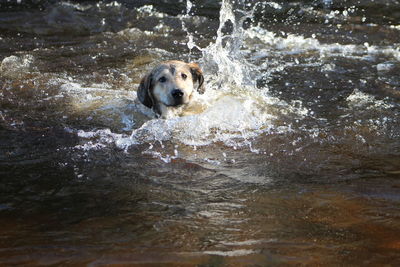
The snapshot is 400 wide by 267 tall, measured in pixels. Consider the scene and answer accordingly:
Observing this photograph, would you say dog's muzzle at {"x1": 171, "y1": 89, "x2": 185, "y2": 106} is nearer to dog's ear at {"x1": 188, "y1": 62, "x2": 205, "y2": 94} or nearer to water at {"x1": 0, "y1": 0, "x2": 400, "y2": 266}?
water at {"x1": 0, "y1": 0, "x2": 400, "y2": 266}

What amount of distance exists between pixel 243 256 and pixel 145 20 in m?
8.57

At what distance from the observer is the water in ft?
11.5

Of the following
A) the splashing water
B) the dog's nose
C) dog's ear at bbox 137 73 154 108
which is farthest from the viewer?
dog's ear at bbox 137 73 154 108

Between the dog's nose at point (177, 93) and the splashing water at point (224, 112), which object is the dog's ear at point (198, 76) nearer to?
the splashing water at point (224, 112)

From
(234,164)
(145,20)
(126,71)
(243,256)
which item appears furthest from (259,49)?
(243,256)

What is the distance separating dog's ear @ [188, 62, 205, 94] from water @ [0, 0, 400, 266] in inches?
8.5

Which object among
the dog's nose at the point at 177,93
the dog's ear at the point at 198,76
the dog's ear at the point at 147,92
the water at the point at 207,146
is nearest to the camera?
the water at the point at 207,146

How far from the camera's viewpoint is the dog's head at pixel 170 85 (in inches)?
248

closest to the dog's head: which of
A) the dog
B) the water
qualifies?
the dog

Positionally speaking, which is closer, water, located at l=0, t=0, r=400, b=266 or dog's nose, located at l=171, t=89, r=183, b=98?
water, located at l=0, t=0, r=400, b=266

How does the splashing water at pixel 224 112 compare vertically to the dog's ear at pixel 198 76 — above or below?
below

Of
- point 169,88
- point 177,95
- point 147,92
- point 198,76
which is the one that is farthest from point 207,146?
point 198,76

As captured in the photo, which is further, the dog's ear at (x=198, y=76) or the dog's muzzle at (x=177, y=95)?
the dog's ear at (x=198, y=76)

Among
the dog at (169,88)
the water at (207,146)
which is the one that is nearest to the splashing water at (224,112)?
the water at (207,146)
